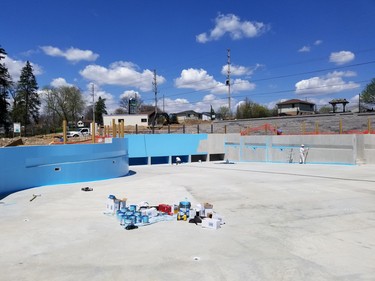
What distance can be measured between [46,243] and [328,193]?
9.20m

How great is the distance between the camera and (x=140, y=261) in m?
5.57

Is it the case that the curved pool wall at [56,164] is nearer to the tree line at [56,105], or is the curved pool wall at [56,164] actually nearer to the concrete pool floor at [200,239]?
the concrete pool floor at [200,239]

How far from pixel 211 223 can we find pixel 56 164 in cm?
888

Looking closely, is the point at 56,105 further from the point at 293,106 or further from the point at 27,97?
the point at 293,106

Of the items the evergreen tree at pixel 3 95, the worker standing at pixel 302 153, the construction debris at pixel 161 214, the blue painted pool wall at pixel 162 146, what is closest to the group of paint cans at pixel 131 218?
the construction debris at pixel 161 214

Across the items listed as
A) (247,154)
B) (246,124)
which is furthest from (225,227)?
(246,124)

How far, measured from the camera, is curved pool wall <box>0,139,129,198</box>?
40.6ft

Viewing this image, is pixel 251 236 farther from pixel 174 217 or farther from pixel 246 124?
pixel 246 124

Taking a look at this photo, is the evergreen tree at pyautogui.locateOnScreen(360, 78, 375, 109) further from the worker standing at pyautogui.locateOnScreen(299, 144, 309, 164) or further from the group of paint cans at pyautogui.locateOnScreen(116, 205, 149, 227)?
the group of paint cans at pyautogui.locateOnScreen(116, 205, 149, 227)

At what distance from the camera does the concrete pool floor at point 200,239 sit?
16.9ft

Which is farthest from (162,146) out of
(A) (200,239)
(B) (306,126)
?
(A) (200,239)

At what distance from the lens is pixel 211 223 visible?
24.9ft

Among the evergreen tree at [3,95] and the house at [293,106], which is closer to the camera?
the evergreen tree at [3,95]

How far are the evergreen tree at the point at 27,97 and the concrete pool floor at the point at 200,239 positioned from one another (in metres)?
56.5
